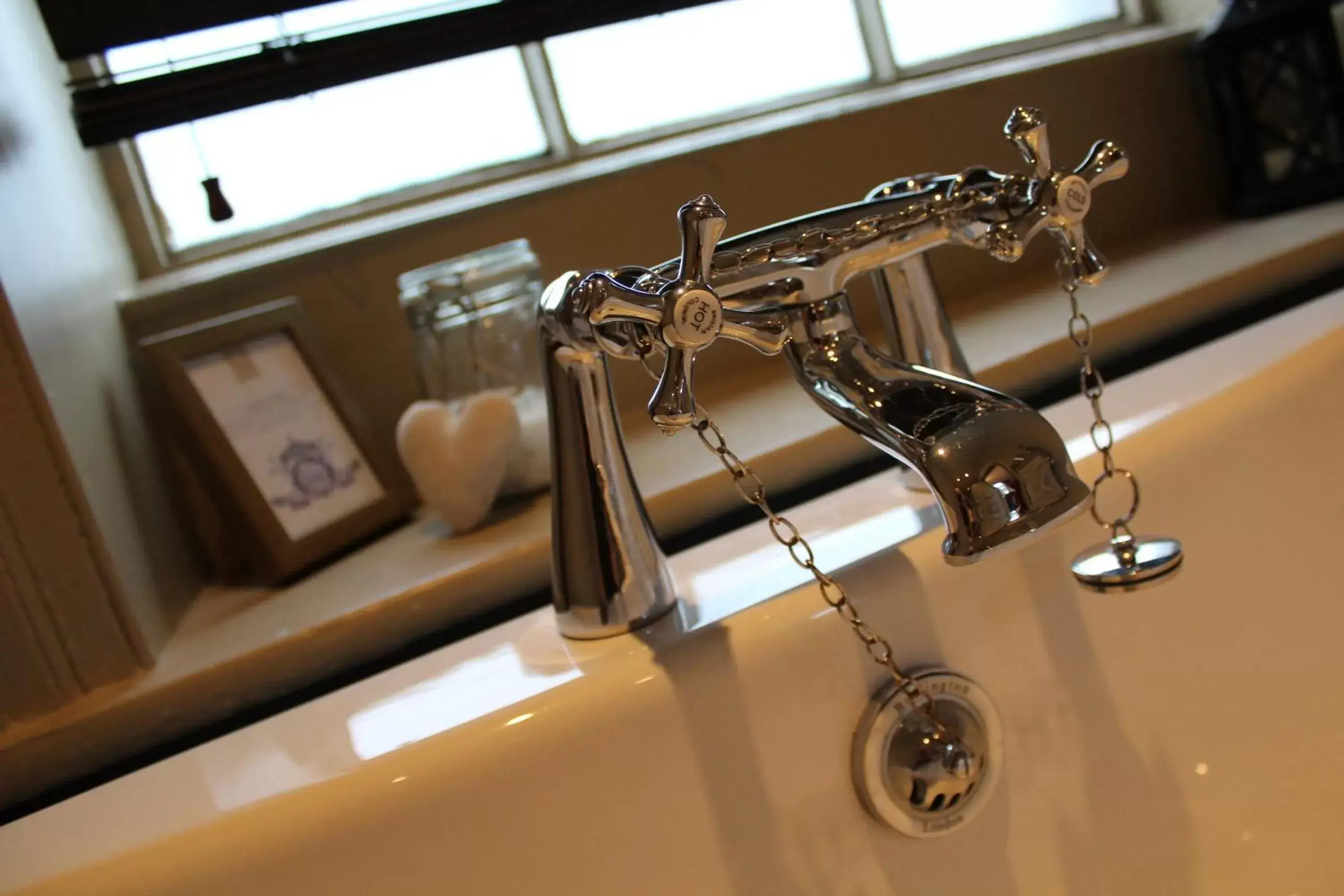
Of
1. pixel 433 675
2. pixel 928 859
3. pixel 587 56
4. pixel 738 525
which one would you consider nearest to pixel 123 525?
pixel 433 675

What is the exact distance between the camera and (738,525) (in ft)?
2.26

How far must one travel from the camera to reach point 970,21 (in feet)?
4.00

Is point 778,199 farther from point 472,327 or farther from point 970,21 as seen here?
point 970,21

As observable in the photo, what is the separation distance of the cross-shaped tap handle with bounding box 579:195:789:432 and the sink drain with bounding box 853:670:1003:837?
22 cm

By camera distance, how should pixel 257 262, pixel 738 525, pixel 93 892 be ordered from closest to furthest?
pixel 93 892, pixel 738 525, pixel 257 262

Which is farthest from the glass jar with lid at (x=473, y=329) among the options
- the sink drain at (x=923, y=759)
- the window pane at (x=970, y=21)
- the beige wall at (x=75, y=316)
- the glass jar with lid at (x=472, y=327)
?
the window pane at (x=970, y=21)

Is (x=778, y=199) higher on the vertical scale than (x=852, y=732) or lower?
higher

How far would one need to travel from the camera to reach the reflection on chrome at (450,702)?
1.54 ft

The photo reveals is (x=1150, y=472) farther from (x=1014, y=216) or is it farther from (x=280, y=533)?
(x=280, y=533)

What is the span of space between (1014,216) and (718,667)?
24 cm

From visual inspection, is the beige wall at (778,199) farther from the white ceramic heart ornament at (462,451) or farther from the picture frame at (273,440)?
the white ceramic heart ornament at (462,451)

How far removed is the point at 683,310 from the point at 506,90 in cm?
79

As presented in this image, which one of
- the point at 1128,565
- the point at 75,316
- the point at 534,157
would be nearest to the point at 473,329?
the point at 75,316

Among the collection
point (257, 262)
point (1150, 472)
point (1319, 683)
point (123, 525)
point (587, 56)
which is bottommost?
point (1319, 683)
